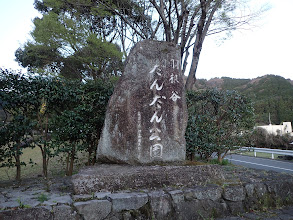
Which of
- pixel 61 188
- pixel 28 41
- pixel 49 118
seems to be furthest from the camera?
pixel 28 41

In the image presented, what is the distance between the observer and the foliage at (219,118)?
6.29m

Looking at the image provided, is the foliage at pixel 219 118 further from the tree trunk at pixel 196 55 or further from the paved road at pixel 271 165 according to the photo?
the paved road at pixel 271 165

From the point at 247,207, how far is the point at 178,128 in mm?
1693

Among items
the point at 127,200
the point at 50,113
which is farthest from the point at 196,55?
the point at 127,200

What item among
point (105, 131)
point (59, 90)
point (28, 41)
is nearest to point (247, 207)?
point (105, 131)

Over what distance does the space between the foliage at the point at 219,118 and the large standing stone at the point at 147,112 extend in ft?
7.06

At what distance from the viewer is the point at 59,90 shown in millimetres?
4609

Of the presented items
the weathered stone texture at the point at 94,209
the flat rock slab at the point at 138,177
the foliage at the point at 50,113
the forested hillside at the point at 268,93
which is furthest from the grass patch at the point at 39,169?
the forested hillside at the point at 268,93

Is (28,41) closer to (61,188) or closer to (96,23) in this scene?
(96,23)

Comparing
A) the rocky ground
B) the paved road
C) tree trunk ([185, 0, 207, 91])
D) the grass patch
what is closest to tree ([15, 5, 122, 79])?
tree trunk ([185, 0, 207, 91])

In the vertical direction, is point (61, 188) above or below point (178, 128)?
below

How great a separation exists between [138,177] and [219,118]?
163 inches

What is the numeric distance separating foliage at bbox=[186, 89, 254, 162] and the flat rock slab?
2.45 meters

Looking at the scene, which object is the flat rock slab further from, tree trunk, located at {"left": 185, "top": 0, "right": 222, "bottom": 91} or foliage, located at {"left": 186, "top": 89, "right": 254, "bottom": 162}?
tree trunk, located at {"left": 185, "top": 0, "right": 222, "bottom": 91}
